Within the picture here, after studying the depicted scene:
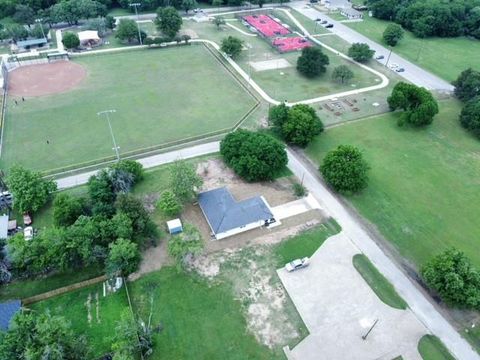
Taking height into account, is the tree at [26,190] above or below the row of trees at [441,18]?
below

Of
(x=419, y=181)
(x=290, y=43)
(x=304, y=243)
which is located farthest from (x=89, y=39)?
(x=419, y=181)

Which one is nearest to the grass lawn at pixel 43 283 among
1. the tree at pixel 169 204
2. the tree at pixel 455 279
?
the tree at pixel 169 204

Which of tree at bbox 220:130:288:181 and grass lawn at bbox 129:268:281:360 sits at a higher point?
tree at bbox 220:130:288:181

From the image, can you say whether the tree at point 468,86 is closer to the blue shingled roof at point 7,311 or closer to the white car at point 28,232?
the white car at point 28,232

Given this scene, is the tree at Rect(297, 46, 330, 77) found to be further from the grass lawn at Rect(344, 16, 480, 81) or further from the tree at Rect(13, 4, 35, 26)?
the tree at Rect(13, 4, 35, 26)

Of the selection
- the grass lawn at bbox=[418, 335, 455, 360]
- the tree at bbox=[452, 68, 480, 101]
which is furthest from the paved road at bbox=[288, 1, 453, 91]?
the grass lawn at bbox=[418, 335, 455, 360]

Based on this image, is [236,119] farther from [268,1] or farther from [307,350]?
[268,1]

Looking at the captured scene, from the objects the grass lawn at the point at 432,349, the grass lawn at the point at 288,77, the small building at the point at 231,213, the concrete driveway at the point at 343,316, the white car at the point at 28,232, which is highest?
the grass lawn at the point at 288,77

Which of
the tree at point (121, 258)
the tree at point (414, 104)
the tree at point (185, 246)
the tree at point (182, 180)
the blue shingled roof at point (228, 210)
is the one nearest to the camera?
the tree at point (121, 258)
